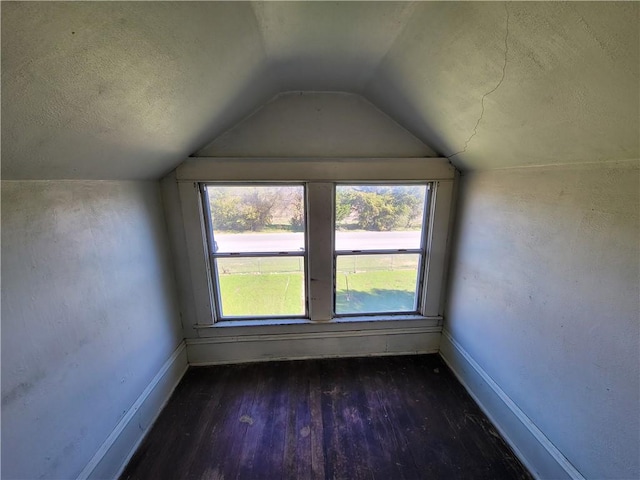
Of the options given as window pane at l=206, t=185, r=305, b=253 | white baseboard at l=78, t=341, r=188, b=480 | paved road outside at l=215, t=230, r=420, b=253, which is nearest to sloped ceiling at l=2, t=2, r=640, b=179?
window pane at l=206, t=185, r=305, b=253

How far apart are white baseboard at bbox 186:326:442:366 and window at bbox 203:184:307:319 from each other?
23 cm

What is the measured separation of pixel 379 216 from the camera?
87.6 inches

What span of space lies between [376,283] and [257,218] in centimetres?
122

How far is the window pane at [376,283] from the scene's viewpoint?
233cm

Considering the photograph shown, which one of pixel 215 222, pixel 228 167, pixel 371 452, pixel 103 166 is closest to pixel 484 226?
pixel 371 452

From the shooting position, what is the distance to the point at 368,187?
84.2 inches

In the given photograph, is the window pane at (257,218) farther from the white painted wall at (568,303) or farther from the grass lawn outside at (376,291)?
the white painted wall at (568,303)

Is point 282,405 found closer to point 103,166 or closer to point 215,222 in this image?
point 215,222

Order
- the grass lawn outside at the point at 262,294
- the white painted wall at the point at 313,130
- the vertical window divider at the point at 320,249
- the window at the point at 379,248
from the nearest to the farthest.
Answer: the white painted wall at the point at 313,130 → the vertical window divider at the point at 320,249 → the window at the point at 379,248 → the grass lawn outside at the point at 262,294

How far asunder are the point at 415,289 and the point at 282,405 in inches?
58.8

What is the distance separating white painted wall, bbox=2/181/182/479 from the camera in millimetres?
979

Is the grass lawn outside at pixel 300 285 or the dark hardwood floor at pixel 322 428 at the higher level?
the grass lawn outside at pixel 300 285

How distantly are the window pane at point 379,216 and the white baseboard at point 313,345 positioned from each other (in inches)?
32.5

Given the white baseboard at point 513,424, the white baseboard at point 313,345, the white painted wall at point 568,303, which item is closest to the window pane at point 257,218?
the white baseboard at point 313,345
